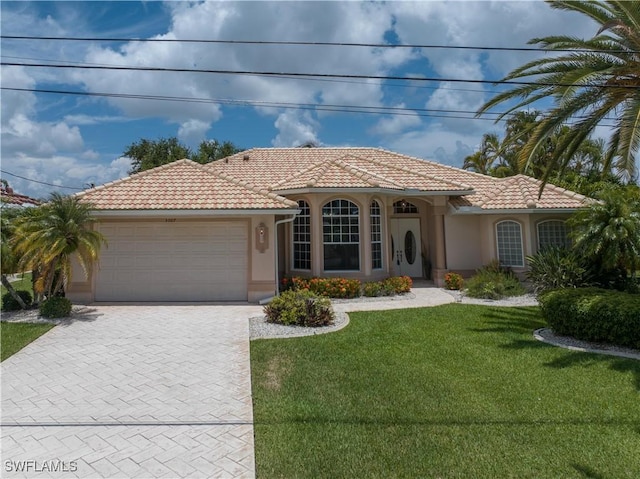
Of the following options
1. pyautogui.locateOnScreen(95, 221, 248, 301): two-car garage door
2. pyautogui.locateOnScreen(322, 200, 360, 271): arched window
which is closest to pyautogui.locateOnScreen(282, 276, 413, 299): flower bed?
pyautogui.locateOnScreen(322, 200, 360, 271): arched window

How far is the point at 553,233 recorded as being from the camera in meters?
16.0

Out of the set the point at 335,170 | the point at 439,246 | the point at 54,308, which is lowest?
the point at 54,308

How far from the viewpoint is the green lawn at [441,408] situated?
413 centimetres

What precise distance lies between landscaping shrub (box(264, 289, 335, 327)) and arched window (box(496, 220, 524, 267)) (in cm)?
956

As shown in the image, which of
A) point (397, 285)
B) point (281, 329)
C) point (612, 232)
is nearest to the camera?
point (281, 329)

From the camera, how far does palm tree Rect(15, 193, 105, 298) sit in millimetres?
10539

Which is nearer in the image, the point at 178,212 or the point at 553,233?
the point at 178,212

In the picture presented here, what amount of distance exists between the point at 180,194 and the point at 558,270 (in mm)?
13545

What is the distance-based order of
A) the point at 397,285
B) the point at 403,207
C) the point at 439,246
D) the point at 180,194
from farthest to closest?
the point at 403,207, the point at 439,246, the point at 397,285, the point at 180,194

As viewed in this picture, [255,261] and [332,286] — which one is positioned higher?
[255,261]

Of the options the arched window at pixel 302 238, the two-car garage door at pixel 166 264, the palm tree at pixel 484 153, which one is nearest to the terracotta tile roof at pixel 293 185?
the two-car garage door at pixel 166 264

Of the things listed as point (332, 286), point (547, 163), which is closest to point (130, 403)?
point (332, 286)

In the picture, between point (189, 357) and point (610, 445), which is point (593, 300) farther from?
point (189, 357)

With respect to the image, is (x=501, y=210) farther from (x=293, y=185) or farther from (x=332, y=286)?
(x=293, y=185)
